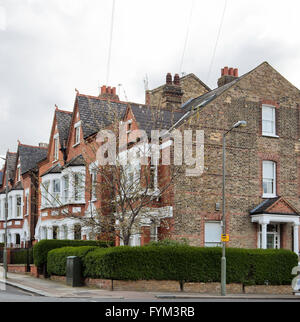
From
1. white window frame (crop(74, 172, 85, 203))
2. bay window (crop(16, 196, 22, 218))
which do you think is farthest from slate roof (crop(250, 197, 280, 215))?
bay window (crop(16, 196, 22, 218))

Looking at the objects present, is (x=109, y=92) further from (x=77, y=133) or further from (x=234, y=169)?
(x=234, y=169)

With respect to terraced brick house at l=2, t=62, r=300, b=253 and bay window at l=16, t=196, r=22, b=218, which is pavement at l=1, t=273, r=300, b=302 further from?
bay window at l=16, t=196, r=22, b=218

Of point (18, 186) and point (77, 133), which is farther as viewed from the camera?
point (18, 186)

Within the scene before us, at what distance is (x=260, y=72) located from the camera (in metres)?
33.2

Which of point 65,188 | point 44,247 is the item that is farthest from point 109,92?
point 44,247

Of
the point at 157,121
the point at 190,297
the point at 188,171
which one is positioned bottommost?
the point at 190,297

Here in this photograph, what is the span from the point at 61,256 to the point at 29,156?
923 inches

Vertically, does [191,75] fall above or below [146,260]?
above

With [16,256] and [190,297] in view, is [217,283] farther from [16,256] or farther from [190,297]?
[16,256]

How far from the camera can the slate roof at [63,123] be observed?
133 feet

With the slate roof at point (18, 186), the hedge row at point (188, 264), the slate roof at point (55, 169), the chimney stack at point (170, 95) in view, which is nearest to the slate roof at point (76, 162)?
the slate roof at point (55, 169)

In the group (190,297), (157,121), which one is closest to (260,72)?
(157,121)

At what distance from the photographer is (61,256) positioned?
2833cm
